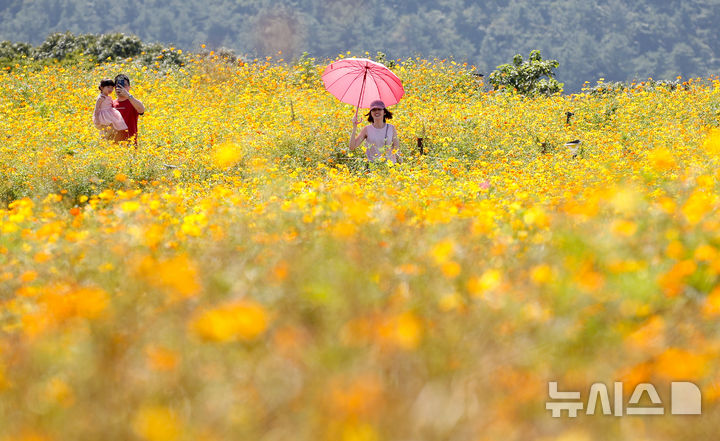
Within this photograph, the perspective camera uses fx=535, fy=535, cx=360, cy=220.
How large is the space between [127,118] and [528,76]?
14.3 m

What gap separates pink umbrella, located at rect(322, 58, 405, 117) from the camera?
26.5 ft

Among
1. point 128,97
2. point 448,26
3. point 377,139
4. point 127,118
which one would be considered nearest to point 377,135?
point 377,139

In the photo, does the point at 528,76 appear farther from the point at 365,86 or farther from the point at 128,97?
the point at 128,97

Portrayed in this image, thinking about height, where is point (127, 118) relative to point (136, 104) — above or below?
below

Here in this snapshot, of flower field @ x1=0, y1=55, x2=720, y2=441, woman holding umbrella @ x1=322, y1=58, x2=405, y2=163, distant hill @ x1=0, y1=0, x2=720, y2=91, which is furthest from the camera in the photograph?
distant hill @ x1=0, y1=0, x2=720, y2=91

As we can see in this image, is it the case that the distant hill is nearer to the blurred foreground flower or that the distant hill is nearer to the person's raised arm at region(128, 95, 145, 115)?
the person's raised arm at region(128, 95, 145, 115)

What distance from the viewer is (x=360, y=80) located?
26.7 feet

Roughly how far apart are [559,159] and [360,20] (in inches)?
2593

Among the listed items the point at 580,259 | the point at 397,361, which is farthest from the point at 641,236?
the point at 397,361

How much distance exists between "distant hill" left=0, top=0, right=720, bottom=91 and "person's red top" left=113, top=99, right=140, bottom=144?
4450 centimetres

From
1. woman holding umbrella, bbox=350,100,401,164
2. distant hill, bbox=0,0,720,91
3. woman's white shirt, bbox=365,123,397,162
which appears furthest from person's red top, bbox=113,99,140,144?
distant hill, bbox=0,0,720,91

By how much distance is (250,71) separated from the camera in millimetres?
15742

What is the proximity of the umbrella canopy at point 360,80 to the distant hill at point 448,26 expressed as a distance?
1757 inches

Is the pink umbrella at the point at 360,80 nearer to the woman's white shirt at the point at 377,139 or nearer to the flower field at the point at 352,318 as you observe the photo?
the woman's white shirt at the point at 377,139
